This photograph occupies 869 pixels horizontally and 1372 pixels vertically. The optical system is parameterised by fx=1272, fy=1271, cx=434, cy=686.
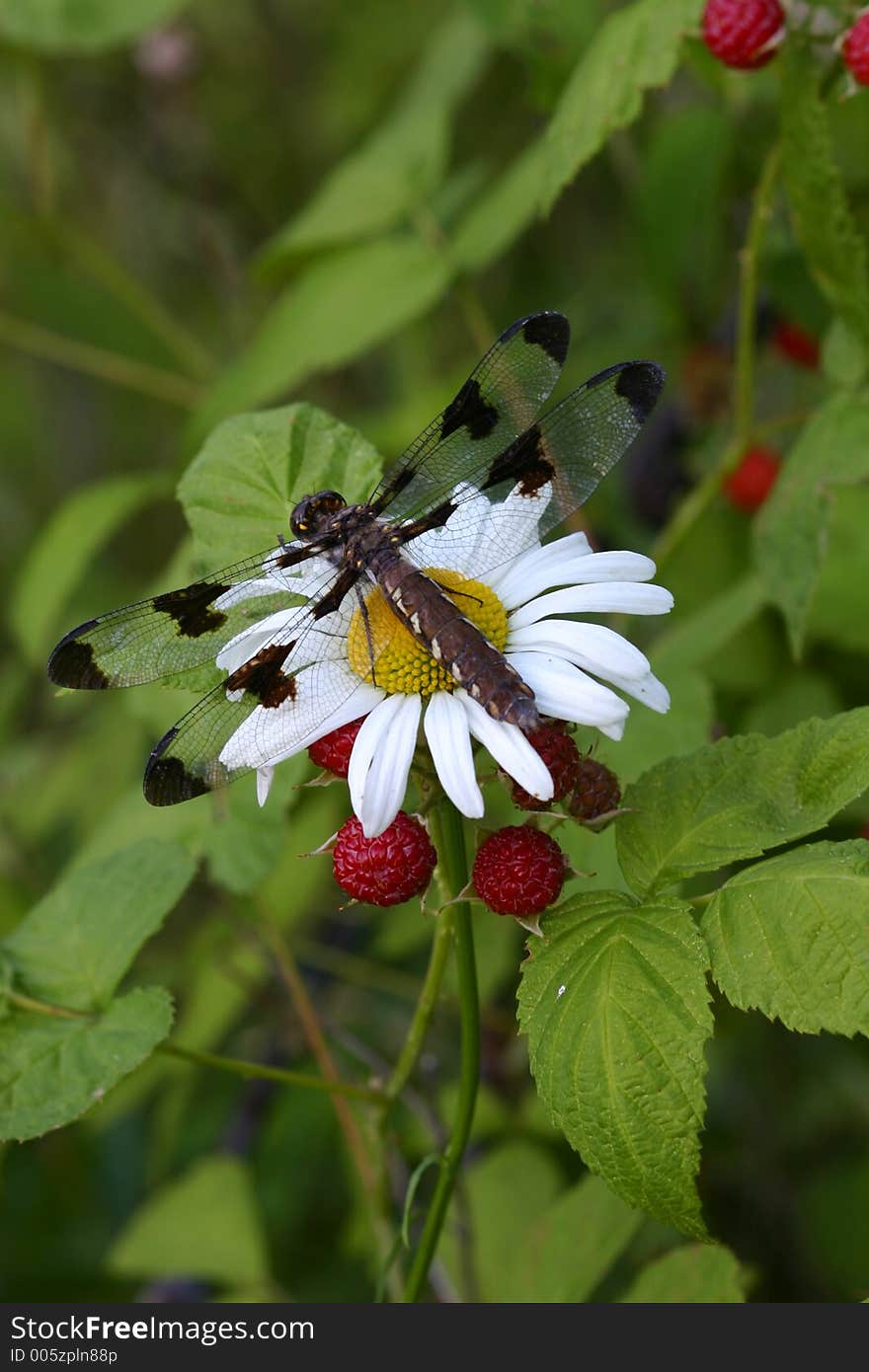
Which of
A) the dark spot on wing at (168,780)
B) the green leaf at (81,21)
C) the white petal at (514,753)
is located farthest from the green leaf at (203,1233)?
the green leaf at (81,21)

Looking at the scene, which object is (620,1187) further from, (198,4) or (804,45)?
(198,4)

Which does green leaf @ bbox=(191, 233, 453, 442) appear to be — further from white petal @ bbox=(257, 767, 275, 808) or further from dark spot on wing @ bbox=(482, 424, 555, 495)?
white petal @ bbox=(257, 767, 275, 808)

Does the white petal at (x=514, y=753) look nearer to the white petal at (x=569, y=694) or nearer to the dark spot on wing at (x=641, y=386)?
the white petal at (x=569, y=694)

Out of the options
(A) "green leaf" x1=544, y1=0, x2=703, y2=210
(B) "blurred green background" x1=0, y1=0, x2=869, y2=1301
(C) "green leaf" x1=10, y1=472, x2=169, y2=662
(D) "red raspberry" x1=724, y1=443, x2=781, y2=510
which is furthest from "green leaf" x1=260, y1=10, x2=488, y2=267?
(D) "red raspberry" x1=724, y1=443, x2=781, y2=510

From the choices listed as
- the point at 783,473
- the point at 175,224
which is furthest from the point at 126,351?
the point at 783,473

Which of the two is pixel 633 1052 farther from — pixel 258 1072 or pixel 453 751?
pixel 258 1072

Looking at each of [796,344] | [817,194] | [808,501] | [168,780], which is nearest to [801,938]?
[168,780]
